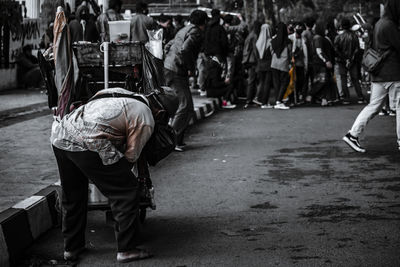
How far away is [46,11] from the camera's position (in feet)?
68.8

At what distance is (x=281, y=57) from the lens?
1570 cm

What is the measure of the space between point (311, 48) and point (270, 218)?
11.3 meters

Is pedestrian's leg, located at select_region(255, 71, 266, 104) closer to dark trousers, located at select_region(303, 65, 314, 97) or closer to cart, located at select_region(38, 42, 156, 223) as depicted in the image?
dark trousers, located at select_region(303, 65, 314, 97)

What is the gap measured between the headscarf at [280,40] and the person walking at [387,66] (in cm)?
607

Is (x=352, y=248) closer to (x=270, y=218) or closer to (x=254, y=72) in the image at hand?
(x=270, y=218)

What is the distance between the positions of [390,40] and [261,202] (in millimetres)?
3584

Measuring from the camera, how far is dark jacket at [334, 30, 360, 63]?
17.3m

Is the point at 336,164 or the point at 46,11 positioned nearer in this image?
the point at 336,164

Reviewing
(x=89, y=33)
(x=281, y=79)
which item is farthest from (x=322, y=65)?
(x=89, y=33)

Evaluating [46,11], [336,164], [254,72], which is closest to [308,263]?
[336,164]

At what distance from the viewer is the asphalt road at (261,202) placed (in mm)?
5105

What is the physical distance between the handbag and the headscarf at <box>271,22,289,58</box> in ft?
19.8

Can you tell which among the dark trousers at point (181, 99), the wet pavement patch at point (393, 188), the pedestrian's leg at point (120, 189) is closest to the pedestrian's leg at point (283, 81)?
the dark trousers at point (181, 99)

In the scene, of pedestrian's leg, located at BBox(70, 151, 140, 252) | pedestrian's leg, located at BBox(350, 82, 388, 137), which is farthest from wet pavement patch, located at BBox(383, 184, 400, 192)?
pedestrian's leg, located at BBox(70, 151, 140, 252)
